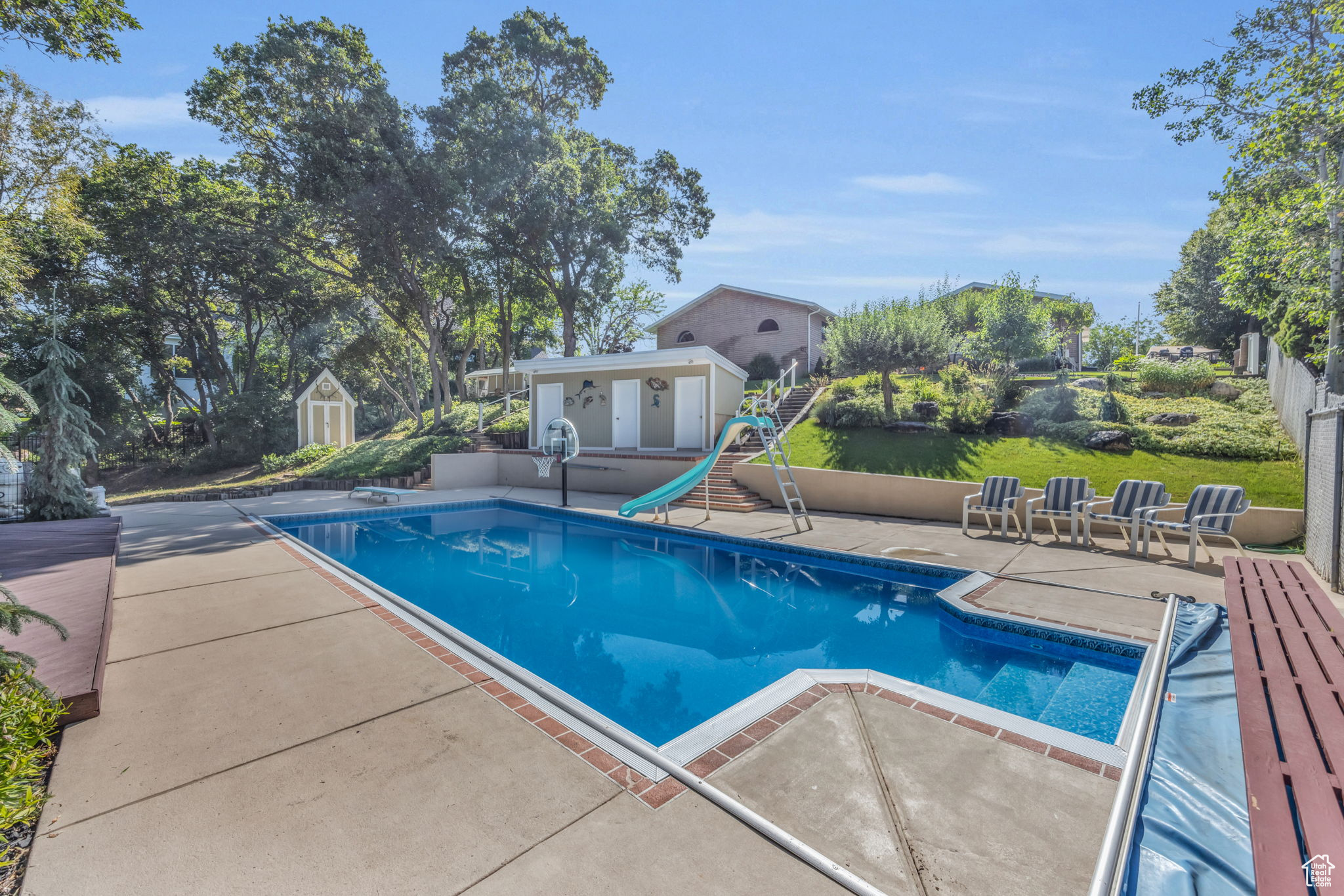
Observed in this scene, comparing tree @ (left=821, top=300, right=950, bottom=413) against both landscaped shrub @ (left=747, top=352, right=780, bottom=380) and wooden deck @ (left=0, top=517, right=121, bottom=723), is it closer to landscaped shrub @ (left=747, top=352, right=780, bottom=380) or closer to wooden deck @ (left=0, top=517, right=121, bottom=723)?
landscaped shrub @ (left=747, top=352, right=780, bottom=380)

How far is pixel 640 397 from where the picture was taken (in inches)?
648

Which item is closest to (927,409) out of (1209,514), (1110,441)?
(1110,441)

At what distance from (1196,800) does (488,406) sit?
22807 mm

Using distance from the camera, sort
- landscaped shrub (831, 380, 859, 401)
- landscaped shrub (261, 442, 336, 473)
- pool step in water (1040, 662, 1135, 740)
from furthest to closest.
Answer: landscaped shrub (261, 442, 336, 473) → landscaped shrub (831, 380, 859, 401) → pool step in water (1040, 662, 1135, 740)

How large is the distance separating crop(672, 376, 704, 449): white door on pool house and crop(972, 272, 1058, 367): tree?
9.69 metres

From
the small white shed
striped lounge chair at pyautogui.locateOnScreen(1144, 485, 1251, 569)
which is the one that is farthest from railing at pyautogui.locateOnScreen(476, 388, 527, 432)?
striped lounge chair at pyautogui.locateOnScreen(1144, 485, 1251, 569)

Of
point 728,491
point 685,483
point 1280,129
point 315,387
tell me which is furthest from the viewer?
point 315,387

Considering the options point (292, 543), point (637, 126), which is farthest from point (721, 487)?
point (637, 126)

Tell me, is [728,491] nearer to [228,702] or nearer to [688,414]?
[688,414]

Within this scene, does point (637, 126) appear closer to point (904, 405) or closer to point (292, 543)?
point (904, 405)

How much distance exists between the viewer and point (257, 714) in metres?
3.18

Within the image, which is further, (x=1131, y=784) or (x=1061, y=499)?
(x=1061, y=499)

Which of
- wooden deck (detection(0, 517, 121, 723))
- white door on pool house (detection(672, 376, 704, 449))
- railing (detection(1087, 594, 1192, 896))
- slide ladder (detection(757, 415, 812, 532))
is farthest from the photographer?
white door on pool house (detection(672, 376, 704, 449))

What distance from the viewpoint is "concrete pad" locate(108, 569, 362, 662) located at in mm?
4395
